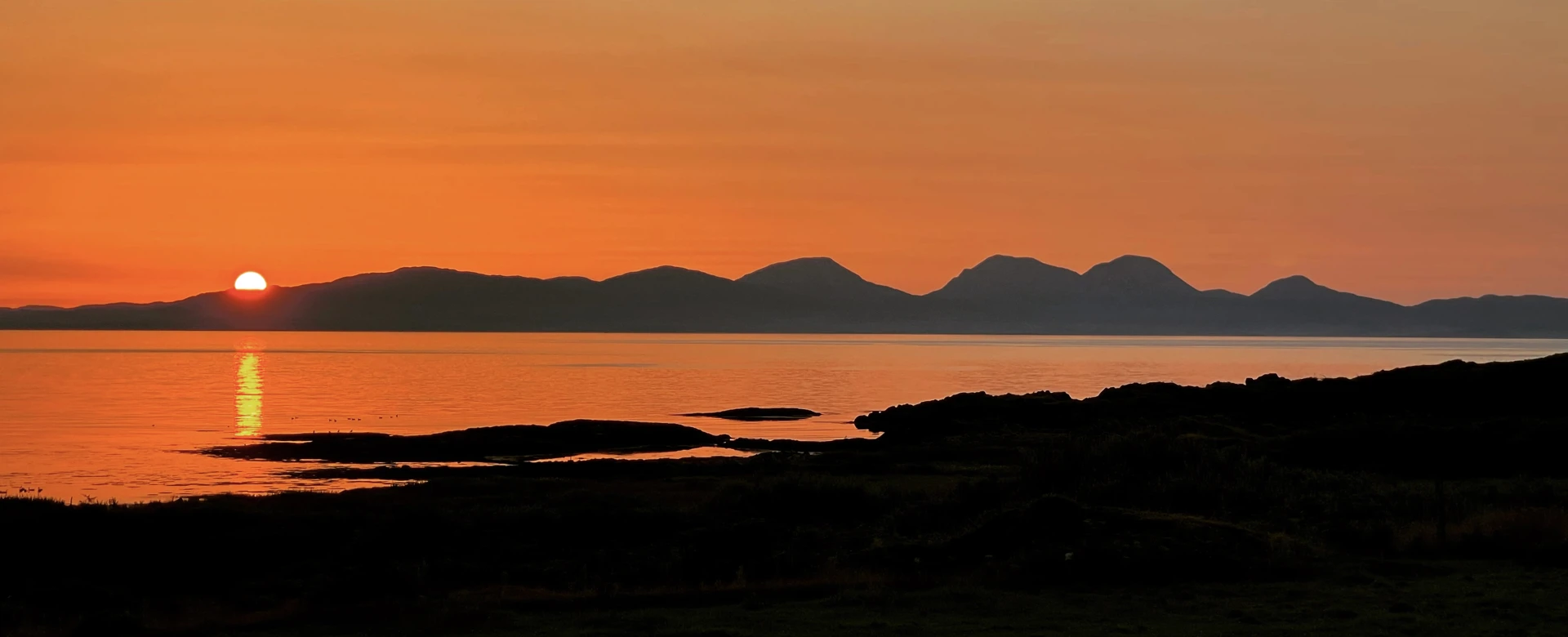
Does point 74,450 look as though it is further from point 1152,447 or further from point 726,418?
point 1152,447

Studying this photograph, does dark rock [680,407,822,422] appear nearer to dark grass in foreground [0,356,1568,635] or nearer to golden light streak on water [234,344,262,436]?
golden light streak on water [234,344,262,436]

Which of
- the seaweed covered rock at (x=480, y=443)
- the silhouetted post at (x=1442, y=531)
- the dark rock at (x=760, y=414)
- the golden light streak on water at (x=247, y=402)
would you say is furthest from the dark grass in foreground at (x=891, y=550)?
the dark rock at (x=760, y=414)

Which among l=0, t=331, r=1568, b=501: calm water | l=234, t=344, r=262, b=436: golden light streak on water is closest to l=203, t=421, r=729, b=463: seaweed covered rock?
l=0, t=331, r=1568, b=501: calm water

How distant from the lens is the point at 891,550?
26.8 m

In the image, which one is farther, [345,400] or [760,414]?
[345,400]

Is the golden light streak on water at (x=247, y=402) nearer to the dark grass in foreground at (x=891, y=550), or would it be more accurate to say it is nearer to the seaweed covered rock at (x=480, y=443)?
the seaweed covered rock at (x=480, y=443)

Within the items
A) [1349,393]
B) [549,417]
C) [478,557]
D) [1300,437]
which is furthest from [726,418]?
[478,557]

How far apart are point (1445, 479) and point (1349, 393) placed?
30.4 meters

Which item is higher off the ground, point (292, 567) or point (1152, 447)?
point (1152, 447)

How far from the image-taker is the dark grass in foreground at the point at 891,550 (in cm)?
2023

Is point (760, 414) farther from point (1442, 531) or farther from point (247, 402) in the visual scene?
point (1442, 531)

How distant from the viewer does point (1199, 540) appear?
2448 cm

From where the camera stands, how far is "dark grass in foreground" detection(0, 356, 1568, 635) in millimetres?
20234

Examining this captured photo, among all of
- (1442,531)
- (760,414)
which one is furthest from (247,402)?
(1442,531)
